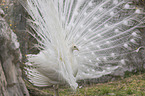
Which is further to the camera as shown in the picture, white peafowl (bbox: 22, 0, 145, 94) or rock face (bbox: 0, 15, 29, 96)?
white peafowl (bbox: 22, 0, 145, 94)

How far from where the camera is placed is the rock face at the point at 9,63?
2.69 metres

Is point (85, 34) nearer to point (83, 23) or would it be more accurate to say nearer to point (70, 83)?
point (83, 23)

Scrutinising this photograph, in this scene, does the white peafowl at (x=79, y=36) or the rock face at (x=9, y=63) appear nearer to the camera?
the rock face at (x=9, y=63)

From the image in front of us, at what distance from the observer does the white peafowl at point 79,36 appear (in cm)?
357

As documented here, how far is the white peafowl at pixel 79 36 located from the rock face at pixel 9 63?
69cm

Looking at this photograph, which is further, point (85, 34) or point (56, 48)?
point (85, 34)

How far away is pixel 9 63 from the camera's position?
9.40 ft

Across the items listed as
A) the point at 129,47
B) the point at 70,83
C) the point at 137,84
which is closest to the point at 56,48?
the point at 70,83

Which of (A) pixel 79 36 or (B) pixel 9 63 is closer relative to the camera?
(B) pixel 9 63

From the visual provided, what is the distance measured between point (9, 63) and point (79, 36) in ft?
7.27

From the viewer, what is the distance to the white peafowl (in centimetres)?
357

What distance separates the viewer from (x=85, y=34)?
4766mm

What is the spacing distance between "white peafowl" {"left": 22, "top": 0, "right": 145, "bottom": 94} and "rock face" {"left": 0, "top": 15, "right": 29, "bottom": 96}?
69cm

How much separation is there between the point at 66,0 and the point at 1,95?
2.52 m
